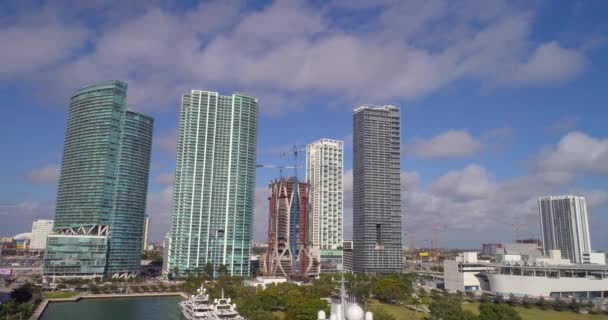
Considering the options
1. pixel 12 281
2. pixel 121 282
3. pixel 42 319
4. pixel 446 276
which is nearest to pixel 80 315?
pixel 42 319

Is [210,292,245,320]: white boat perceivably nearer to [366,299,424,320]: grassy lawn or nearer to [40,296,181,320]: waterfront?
[40,296,181,320]: waterfront

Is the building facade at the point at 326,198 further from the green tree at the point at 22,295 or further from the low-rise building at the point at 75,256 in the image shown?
the green tree at the point at 22,295

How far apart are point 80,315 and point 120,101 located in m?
86.3

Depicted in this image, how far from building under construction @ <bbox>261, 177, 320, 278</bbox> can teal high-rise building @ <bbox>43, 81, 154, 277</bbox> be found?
1918 inches

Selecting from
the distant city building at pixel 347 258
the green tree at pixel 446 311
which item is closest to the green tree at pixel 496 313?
the green tree at pixel 446 311

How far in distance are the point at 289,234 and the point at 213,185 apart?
113ft

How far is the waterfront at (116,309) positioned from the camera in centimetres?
8188

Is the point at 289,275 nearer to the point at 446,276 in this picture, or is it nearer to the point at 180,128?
the point at 446,276

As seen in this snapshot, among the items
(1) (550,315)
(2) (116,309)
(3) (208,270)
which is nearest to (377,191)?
(3) (208,270)

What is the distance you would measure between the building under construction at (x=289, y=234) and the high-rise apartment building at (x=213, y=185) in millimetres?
9130

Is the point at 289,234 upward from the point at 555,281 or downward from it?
upward

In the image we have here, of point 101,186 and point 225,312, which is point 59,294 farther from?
point 225,312

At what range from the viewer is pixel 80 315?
83000 mm

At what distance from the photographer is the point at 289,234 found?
530 feet
